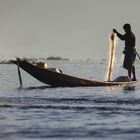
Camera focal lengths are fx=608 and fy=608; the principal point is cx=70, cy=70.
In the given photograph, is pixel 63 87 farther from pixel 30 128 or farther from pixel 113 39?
pixel 30 128

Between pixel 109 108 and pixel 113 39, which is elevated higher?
pixel 113 39

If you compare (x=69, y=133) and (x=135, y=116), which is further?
(x=135, y=116)

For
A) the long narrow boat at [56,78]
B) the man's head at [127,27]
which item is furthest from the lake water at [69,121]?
the man's head at [127,27]

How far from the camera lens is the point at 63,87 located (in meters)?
27.0

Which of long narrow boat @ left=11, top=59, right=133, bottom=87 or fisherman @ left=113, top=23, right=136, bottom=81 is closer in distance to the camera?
fisherman @ left=113, top=23, right=136, bottom=81

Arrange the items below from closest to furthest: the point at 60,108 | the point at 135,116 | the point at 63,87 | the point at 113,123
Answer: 1. the point at 113,123
2. the point at 135,116
3. the point at 60,108
4. the point at 63,87

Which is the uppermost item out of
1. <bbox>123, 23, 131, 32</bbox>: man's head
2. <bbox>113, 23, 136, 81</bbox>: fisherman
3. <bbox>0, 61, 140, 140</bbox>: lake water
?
<bbox>123, 23, 131, 32</bbox>: man's head

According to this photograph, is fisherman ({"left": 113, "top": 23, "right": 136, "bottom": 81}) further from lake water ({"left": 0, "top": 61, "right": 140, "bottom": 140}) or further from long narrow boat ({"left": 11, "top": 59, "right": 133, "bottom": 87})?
lake water ({"left": 0, "top": 61, "right": 140, "bottom": 140})

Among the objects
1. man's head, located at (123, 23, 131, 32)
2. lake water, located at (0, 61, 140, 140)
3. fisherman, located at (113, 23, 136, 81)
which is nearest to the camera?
lake water, located at (0, 61, 140, 140)

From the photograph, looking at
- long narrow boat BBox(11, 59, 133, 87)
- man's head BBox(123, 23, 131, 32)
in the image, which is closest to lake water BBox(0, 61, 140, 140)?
long narrow boat BBox(11, 59, 133, 87)

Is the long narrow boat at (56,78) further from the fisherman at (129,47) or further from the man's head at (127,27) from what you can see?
the man's head at (127,27)

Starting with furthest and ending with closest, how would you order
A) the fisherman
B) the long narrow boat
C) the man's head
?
the long narrow boat → the fisherman → the man's head

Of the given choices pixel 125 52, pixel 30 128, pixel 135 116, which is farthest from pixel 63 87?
pixel 30 128

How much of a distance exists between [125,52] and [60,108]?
13.1 m
